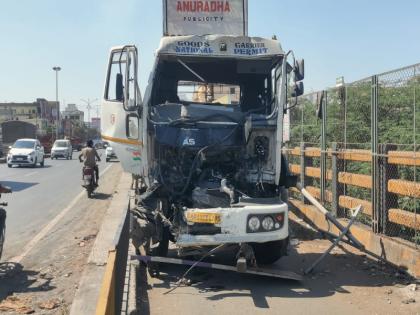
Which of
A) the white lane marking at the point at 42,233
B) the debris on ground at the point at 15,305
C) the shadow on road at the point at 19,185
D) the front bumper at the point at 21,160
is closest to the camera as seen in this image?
the debris on ground at the point at 15,305

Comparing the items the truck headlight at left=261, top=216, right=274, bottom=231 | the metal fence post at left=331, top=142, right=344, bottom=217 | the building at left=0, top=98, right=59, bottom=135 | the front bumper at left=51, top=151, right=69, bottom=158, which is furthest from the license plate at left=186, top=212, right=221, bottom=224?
the building at left=0, top=98, right=59, bottom=135

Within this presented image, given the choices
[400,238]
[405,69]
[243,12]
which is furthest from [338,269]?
[243,12]

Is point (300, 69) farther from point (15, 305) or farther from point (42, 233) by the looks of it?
point (42, 233)

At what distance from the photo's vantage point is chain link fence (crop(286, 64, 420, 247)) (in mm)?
7535

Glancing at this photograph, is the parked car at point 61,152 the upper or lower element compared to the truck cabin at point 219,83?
lower

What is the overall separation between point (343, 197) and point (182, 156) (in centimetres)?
387

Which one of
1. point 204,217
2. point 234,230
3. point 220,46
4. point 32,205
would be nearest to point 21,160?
point 32,205

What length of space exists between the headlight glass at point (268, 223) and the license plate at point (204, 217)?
0.53 m

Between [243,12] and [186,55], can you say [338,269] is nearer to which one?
[186,55]

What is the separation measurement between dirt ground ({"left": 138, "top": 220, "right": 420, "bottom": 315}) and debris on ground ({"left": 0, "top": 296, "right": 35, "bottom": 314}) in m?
1.14

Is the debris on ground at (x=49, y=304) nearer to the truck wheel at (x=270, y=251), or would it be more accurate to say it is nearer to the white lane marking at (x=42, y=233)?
the white lane marking at (x=42, y=233)

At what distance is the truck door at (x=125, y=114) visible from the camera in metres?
7.42

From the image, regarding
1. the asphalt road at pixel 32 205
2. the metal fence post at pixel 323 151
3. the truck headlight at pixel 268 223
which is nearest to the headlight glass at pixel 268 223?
the truck headlight at pixel 268 223

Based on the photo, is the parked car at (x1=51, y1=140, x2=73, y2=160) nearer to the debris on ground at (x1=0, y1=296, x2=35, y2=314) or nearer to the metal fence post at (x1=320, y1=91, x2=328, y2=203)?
the metal fence post at (x1=320, y1=91, x2=328, y2=203)
